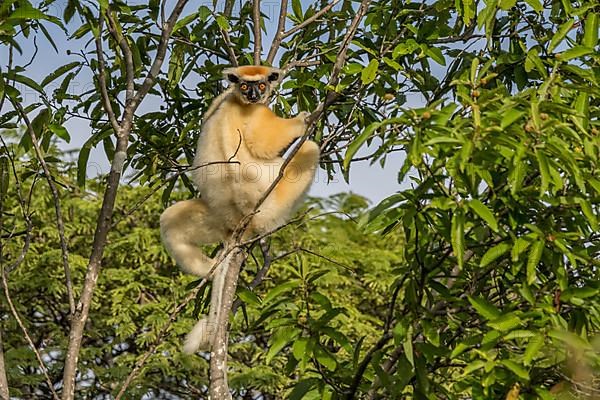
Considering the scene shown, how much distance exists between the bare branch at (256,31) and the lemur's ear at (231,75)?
0.47 feet

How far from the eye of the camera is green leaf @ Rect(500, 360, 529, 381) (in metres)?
2.97

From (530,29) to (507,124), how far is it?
2.28 meters

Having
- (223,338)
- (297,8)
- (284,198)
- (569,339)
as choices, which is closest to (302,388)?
(223,338)

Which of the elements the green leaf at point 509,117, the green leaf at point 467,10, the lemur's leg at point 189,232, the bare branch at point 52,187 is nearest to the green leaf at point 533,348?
the green leaf at point 509,117

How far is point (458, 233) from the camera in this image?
3066 mm

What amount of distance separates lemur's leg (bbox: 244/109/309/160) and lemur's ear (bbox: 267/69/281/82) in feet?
0.60

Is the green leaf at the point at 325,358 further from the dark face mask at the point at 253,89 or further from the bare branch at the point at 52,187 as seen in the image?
the dark face mask at the point at 253,89

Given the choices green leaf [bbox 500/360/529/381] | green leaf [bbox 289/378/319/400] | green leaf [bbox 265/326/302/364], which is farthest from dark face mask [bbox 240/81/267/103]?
green leaf [bbox 500/360/529/381]

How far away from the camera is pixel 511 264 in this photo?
3.34 meters

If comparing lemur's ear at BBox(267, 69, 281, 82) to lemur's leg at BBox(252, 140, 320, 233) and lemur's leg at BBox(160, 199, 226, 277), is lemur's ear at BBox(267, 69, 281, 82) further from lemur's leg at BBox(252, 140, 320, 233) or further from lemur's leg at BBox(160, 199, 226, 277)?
lemur's leg at BBox(160, 199, 226, 277)

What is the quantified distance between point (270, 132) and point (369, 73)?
122 cm

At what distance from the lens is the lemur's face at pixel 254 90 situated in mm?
5188

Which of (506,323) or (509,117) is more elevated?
(509,117)

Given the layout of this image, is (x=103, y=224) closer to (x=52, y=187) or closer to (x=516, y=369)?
(x=52, y=187)
